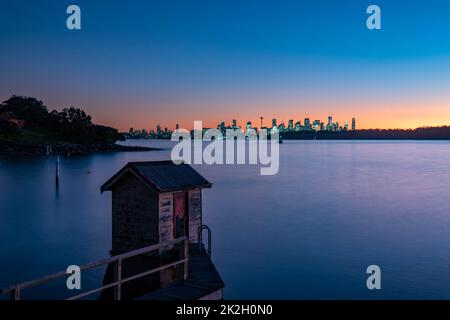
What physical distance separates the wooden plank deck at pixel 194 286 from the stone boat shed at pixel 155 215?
11 centimetres

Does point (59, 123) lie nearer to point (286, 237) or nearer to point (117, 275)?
point (286, 237)

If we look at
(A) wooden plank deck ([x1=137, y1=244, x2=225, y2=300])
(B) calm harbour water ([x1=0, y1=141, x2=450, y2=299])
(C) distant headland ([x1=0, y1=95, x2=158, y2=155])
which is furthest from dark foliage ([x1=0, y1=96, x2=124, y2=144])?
(A) wooden plank deck ([x1=137, y1=244, x2=225, y2=300])

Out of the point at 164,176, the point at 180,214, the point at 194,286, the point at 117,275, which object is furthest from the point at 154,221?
the point at 117,275

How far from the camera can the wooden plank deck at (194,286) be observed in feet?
37.1

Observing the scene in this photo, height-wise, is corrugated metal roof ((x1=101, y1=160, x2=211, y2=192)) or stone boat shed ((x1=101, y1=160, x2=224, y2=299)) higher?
corrugated metal roof ((x1=101, y1=160, x2=211, y2=192))

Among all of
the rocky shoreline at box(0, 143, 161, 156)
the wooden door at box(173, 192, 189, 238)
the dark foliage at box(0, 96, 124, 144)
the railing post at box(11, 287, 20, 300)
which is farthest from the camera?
the dark foliage at box(0, 96, 124, 144)

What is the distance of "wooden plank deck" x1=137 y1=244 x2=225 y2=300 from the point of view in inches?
445

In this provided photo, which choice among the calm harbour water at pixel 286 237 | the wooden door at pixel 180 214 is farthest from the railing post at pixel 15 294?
the calm harbour water at pixel 286 237

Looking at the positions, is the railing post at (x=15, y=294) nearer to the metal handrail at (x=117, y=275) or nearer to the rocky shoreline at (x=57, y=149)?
the metal handrail at (x=117, y=275)

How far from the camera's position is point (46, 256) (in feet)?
82.2

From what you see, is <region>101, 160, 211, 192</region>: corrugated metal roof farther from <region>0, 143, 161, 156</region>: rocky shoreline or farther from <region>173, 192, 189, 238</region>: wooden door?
<region>0, 143, 161, 156</region>: rocky shoreline

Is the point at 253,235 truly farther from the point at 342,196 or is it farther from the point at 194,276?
the point at 342,196

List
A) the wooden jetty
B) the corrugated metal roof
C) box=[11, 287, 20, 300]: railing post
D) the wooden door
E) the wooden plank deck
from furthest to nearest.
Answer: the wooden door → the corrugated metal roof → the wooden jetty → the wooden plank deck → box=[11, 287, 20, 300]: railing post

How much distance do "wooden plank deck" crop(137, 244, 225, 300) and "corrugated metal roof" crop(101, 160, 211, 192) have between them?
309 cm
